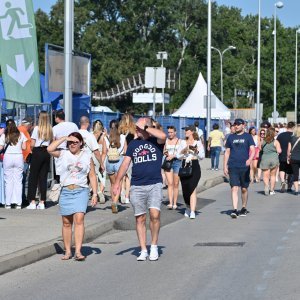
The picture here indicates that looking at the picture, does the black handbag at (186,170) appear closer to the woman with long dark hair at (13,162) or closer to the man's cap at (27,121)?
the woman with long dark hair at (13,162)

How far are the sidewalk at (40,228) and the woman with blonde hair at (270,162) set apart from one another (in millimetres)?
4859

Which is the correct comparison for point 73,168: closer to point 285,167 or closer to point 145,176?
point 145,176

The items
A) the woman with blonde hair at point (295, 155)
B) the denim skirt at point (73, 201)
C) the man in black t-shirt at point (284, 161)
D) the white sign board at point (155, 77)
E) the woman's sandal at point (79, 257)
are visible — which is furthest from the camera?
the white sign board at point (155, 77)

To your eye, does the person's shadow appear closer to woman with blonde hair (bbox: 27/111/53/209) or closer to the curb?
the curb

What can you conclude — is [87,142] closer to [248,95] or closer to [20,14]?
[20,14]

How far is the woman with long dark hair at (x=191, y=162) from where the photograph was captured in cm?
1670

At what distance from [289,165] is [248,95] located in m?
76.5

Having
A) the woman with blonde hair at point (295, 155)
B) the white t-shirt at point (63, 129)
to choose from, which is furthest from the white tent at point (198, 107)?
the white t-shirt at point (63, 129)

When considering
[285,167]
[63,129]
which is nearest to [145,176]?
[63,129]

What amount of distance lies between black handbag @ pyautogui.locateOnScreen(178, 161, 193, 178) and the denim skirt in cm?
552

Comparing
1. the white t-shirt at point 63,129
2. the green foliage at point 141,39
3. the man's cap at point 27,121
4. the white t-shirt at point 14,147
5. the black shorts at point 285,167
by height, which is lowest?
the black shorts at point 285,167

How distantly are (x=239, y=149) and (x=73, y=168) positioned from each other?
6233 millimetres

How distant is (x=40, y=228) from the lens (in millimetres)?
14117

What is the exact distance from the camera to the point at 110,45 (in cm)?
7850
